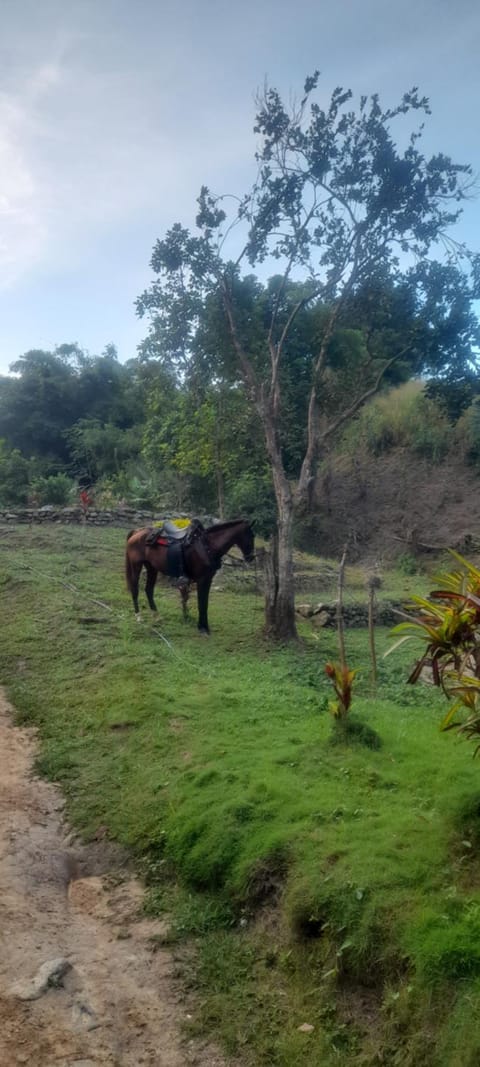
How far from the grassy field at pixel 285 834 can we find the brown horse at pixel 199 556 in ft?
6.35

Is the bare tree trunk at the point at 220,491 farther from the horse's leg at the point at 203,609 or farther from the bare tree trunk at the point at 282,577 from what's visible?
the horse's leg at the point at 203,609

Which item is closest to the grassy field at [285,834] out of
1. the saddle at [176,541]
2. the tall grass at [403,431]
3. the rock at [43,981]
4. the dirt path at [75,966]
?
the dirt path at [75,966]

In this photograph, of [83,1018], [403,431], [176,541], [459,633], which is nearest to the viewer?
[459,633]

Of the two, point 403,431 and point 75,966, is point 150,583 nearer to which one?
point 75,966

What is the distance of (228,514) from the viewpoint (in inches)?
822

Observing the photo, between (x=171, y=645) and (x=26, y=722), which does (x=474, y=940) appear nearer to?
(x=26, y=722)

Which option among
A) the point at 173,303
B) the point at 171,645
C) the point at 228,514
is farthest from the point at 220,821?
the point at 228,514

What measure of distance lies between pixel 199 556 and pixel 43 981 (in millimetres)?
7901

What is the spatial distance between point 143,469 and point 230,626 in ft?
48.0

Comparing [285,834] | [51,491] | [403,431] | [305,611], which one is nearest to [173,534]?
[305,611]

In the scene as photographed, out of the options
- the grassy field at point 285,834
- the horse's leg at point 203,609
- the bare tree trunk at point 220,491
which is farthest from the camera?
the bare tree trunk at point 220,491

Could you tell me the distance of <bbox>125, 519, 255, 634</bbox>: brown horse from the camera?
39.2 ft

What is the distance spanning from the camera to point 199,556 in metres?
11.9

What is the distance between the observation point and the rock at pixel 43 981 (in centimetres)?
426
